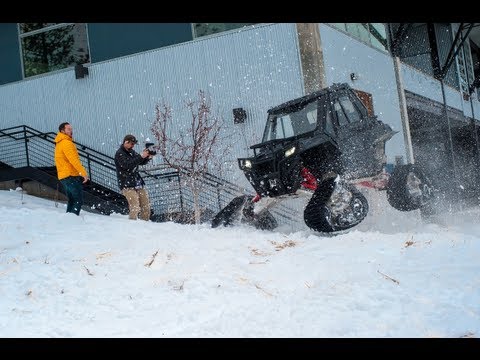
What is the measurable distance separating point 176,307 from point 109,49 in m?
12.7

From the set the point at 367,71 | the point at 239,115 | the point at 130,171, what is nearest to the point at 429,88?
the point at 367,71

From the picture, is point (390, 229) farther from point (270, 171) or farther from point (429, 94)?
point (429, 94)

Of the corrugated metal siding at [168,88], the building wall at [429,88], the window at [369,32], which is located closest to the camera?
the corrugated metal siding at [168,88]

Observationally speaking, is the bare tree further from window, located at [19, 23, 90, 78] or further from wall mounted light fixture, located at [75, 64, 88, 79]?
window, located at [19, 23, 90, 78]

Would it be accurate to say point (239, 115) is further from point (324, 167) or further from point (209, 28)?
point (324, 167)

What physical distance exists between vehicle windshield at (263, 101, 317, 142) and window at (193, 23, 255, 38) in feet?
19.7

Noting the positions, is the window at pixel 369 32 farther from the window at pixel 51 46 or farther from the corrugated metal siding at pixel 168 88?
the window at pixel 51 46

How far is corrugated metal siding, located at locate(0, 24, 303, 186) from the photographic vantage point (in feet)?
44.5

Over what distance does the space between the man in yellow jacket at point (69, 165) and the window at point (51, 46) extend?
7.53 meters

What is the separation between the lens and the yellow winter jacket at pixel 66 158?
9.16m

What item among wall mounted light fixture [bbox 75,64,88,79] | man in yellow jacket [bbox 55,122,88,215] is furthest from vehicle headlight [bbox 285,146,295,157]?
wall mounted light fixture [bbox 75,64,88,79]

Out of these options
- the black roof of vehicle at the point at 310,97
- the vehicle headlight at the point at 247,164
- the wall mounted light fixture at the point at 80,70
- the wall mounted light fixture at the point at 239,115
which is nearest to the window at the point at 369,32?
the wall mounted light fixture at the point at 239,115

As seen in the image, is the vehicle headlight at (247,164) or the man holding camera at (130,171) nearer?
the vehicle headlight at (247,164)
